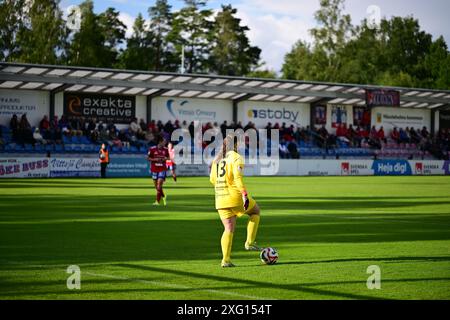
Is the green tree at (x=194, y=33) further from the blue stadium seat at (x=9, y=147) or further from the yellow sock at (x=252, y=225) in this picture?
the yellow sock at (x=252, y=225)

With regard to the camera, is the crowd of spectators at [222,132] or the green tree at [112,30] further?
the green tree at [112,30]

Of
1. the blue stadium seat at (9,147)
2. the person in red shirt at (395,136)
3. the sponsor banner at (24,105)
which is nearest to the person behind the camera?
the blue stadium seat at (9,147)

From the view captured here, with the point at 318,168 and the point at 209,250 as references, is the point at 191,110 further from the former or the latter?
the point at 209,250

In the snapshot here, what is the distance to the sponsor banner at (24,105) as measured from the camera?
4856 cm

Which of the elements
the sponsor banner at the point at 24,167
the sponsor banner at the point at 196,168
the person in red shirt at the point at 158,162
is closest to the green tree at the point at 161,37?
the sponsor banner at the point at 196,168

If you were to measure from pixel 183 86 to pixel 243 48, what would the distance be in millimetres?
53732

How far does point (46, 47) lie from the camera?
261 feet

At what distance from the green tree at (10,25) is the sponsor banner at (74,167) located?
124ft

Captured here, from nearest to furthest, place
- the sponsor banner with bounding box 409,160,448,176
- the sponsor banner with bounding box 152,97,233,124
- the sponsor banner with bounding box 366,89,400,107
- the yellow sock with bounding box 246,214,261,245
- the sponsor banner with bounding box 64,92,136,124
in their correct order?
the yellow sock with bounding box 246,214,261,245 < the sponsor banner with bounding box 64,92,136,124 < the sponsor banner with bounding box 152,97,233,124 < the sponsor banner with bounding box 409,160,448,176 < the sponsor banner with bounding box 366,89,400,107

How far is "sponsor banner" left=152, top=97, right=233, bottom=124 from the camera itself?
55531mm

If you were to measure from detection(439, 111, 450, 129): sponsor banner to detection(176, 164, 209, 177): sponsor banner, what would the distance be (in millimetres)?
28917

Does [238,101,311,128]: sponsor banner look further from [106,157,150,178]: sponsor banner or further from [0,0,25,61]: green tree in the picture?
[0,0,25,61]: green tree

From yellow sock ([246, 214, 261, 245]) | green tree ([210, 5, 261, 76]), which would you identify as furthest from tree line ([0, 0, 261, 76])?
yellow sock ([246, 214, 261, 245])
